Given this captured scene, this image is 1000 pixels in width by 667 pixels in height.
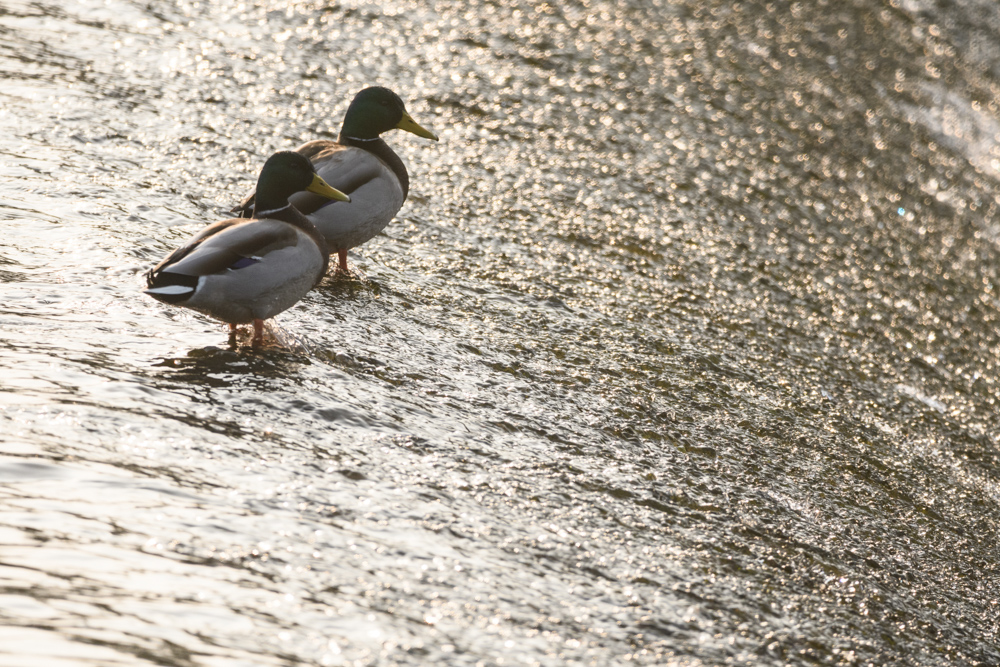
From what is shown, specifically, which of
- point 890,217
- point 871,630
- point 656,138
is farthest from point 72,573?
point 890,217

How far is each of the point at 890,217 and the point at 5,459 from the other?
6.24 metres

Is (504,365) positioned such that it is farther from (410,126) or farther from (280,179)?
(410,126)

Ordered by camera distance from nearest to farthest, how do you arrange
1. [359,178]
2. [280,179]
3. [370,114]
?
[280,179]
[359,178]
[370,114]

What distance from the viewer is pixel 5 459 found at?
336 cm

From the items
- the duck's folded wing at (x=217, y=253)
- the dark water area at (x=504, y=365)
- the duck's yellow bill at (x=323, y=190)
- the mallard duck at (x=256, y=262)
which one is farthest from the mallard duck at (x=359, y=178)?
the duck's folded wing at (x=217, y=253)

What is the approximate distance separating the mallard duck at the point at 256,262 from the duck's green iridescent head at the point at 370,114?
1.06m

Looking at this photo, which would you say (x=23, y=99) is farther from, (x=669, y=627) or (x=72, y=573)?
(x=669, y=627)

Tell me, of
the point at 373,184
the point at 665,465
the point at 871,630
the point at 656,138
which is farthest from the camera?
the point at 656,138

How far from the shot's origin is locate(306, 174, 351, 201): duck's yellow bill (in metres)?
4.72

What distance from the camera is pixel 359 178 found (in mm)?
5188

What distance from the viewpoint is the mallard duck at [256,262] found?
13.2 feet

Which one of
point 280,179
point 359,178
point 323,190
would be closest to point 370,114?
point 359,178

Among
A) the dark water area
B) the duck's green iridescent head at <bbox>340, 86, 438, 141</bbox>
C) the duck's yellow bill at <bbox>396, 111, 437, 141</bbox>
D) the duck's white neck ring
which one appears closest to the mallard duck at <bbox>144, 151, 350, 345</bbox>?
the duck's white neck ring

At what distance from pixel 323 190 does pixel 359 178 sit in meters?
0.45
